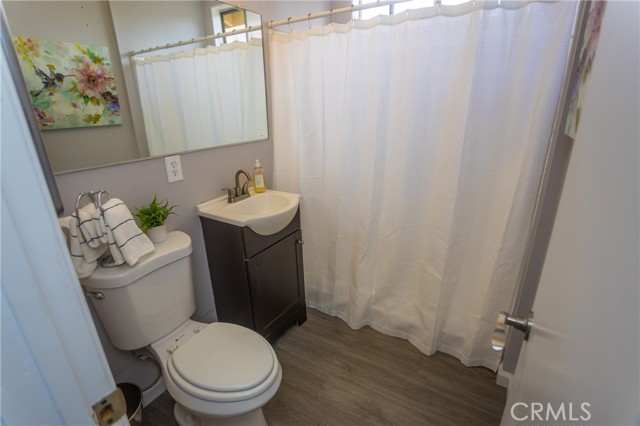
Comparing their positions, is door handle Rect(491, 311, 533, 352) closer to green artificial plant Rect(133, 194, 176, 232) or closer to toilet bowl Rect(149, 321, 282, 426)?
toilet bowl Rect(149, 321, 282, 426)

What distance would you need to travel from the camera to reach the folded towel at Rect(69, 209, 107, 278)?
41.0 inches

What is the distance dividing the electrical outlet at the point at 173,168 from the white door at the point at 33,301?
115 cm

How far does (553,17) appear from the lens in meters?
1.14

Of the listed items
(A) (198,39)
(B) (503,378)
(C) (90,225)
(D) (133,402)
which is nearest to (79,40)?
(A) (198,39)

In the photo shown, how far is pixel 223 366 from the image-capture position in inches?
45.8

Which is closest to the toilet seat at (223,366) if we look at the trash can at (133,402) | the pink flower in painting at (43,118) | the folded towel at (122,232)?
the trash can at (133,402)

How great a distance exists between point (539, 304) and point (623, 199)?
0.40 metres

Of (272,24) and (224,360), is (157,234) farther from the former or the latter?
(272,24)

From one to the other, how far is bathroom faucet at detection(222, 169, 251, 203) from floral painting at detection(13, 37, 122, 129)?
61 centimetres

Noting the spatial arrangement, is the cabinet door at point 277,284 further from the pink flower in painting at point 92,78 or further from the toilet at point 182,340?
the pink flower in painting at point 92,78

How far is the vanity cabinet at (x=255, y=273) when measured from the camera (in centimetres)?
154

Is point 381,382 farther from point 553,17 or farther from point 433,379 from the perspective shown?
point 553,17

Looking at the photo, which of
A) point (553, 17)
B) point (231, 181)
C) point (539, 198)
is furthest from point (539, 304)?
point (231, 181)

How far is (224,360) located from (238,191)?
911 mm
